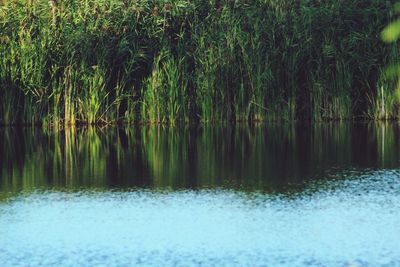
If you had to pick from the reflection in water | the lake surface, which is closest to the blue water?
the lake surface

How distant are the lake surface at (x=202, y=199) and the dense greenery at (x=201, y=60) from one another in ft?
5.99

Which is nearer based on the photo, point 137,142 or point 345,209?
point 345,209

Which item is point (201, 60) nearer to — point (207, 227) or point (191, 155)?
point (191, 155)

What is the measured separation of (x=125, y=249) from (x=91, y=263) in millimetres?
521

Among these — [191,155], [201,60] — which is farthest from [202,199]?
[201,60]

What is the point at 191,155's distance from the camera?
539 inches

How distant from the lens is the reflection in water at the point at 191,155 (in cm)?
1134

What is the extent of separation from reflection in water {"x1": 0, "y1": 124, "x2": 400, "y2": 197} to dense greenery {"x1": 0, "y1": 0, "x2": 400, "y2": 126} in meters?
0.77

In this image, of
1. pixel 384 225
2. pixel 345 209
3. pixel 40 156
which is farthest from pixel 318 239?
pixel 40 156

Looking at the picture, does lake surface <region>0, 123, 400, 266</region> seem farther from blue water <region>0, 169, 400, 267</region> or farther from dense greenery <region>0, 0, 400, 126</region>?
dense greenery <region>0, 0, 400, 126</region>

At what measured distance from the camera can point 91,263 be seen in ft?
23.2

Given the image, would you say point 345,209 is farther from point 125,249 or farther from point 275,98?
point 275,98

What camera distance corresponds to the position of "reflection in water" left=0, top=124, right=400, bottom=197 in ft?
37.2

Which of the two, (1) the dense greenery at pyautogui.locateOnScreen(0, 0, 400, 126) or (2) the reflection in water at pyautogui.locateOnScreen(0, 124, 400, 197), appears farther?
(1) the dense greenery at pyautogui.locateOnScreen(0, 0, 400, 126)
